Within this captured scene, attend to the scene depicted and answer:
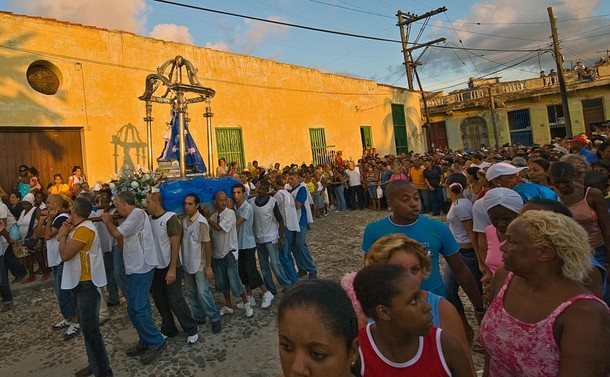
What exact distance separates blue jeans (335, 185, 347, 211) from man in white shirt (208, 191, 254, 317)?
9092mm

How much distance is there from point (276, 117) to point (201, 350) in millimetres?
12099

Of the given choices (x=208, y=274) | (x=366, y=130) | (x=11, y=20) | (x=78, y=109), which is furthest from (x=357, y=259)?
(x=366, y=130)

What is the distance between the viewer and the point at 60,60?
32.6 feet

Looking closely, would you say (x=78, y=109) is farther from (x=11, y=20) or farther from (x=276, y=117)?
(x=276, y=117)

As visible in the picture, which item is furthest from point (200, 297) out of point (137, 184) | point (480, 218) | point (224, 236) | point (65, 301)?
point (480, 218)

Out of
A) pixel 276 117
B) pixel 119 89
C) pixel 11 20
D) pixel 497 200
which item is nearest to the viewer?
pixel 497 200

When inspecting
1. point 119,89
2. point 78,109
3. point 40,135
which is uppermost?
point 119,89

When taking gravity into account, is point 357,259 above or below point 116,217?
below

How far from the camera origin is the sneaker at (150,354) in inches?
164

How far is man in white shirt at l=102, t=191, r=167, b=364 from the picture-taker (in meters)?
4.22

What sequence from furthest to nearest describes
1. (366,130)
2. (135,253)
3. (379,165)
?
(366,130), (379,165), (135,253)

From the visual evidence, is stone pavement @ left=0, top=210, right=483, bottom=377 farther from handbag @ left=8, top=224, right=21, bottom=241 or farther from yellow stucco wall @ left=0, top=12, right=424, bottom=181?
yellow stucco wall @ left=0, top=12, right=424, bottom=181

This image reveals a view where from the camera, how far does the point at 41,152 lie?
32.3 ft

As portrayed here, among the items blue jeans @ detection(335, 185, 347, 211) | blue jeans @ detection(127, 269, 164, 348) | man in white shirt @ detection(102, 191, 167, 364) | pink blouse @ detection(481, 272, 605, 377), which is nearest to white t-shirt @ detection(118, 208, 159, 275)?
man in white shirt @ detection(102, 191, 167, 364)
